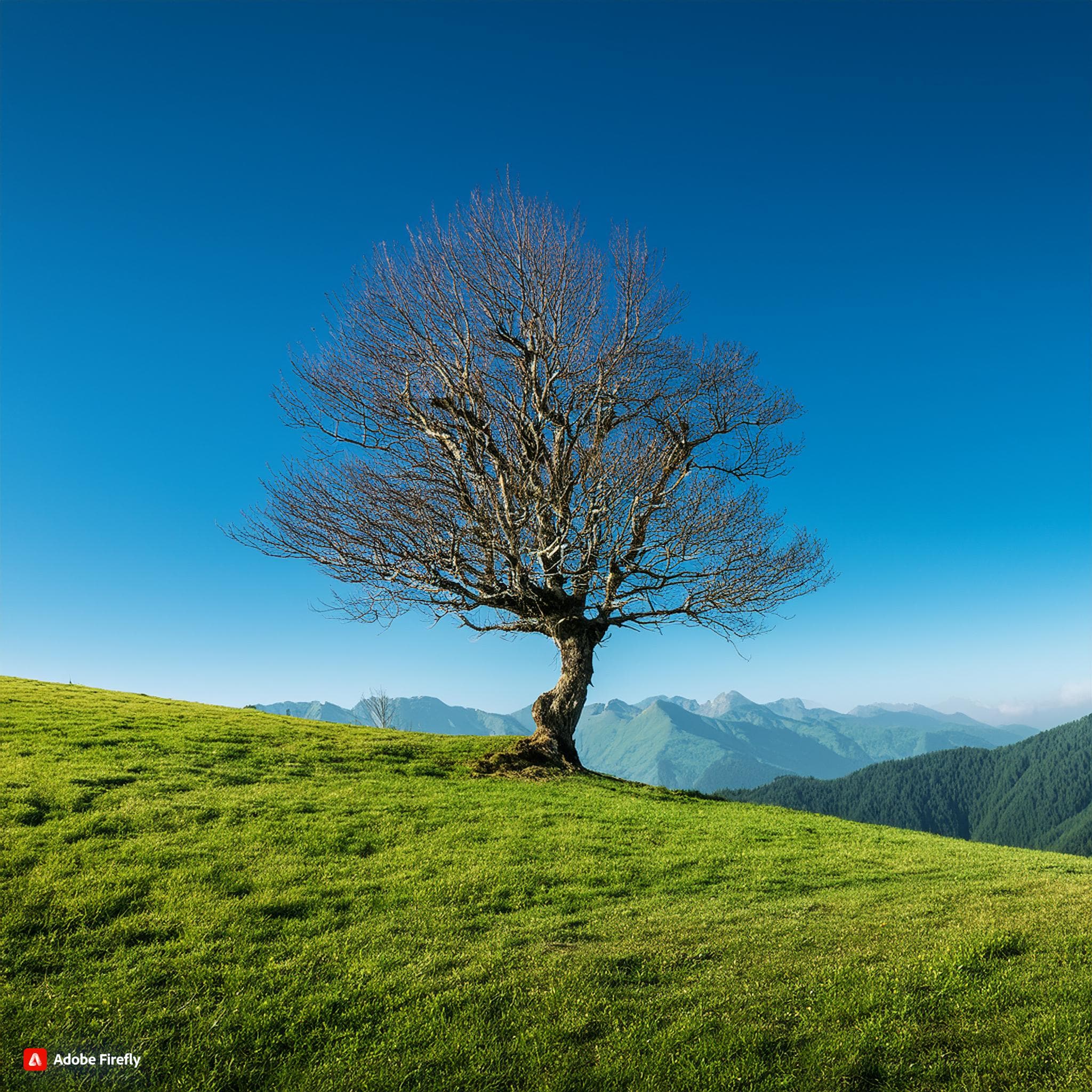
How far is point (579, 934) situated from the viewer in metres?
8.00

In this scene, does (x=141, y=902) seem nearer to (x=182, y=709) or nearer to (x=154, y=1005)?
(x=154, y=1005)

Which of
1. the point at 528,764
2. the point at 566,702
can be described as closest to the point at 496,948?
the point at 528,764

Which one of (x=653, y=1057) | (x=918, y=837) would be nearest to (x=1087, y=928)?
(x=653, y=1057)

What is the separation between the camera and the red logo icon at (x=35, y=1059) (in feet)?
15.9

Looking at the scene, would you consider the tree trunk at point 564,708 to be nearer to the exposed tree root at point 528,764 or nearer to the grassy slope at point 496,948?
the exposed tree root at point 528,764

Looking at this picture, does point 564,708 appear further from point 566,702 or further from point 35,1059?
point 35,1059

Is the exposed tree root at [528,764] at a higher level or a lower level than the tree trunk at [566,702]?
lower

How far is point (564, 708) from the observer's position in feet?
70.6

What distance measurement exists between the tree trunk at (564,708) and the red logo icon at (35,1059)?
15.9 metres

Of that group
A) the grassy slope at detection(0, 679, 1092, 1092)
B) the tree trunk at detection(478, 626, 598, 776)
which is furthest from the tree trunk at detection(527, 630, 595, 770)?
the grassy slope at detection(0, 679, 1092, 1092)

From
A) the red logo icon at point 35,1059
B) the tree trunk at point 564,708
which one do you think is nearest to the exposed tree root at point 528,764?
the tree trunk at point 564,708

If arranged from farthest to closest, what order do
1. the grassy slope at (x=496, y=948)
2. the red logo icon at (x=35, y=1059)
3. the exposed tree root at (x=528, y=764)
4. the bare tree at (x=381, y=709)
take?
the bare tree at (x=381, y=709) → the exposed tree root at (x=528, y=764) → the grassy slope at (x=496, y=948) → the red logo icon at (x=35, y=1059)

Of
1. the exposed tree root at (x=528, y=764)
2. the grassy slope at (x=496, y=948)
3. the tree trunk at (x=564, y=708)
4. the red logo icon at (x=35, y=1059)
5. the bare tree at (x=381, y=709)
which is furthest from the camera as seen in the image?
the bare tree at (x=381, y=709)

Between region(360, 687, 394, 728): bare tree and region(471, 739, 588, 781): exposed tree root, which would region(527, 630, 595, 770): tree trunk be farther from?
region(360, 687, 394, 728): bare tree
